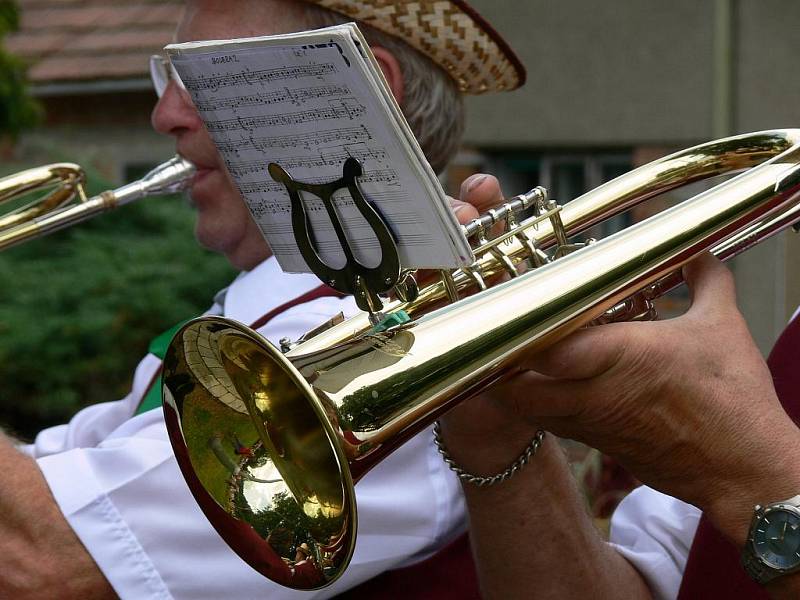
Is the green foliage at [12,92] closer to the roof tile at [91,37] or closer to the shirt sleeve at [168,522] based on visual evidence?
the roof tile at [91,37]

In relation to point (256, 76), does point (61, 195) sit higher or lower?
lower

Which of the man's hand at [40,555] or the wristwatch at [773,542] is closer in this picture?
the wristwatch at [773,542]

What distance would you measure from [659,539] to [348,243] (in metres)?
0.79

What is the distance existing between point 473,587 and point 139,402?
741mm

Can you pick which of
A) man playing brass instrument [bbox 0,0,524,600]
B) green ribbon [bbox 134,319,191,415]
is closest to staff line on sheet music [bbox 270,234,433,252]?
man playing brass instrument [bbox 0,0,524,600]

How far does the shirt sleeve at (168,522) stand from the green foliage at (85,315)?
9.20 ft

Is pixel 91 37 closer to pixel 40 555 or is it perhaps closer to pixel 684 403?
pixel 40 555

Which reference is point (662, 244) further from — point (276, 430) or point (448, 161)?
point (448, 161)

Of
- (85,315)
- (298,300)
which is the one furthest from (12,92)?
(298,300)

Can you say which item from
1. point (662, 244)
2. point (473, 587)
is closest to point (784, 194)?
point (662, 244)

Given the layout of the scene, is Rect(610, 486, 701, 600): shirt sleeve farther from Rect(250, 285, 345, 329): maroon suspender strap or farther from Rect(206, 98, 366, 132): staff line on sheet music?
Rect(206, 98, 366, 132): staff line on sheet music

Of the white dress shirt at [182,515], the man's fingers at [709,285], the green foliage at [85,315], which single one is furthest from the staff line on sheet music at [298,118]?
the green foliage at [85,315]

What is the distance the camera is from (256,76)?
1.16 meters

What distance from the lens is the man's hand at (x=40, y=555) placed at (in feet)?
5.15
